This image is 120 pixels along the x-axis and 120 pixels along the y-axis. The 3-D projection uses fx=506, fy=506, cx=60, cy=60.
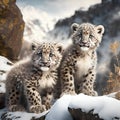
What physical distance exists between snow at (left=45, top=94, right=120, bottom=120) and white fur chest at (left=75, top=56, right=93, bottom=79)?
157 centimetres

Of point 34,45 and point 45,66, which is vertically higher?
point 34,45

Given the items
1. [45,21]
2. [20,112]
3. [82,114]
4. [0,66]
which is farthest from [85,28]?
[45,21]

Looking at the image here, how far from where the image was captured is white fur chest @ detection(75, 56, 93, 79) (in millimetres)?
9992

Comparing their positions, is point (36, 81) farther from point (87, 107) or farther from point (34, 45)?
point (87, 107)

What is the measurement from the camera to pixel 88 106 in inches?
297

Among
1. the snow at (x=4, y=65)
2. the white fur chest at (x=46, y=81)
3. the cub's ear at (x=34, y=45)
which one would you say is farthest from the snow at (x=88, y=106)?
the snow at (x=4, y=65)

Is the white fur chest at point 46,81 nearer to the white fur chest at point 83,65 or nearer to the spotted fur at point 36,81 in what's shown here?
the spotted fur at point 36,81

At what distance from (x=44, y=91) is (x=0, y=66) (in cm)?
409

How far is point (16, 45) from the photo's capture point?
16453mm

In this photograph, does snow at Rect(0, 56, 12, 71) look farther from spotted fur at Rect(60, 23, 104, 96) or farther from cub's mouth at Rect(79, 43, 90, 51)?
cub's mouth at Rect(79, 43, 90, 51)

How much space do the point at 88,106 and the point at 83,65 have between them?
2.54 metres

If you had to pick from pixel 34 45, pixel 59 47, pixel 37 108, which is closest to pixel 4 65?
pixel 34 45

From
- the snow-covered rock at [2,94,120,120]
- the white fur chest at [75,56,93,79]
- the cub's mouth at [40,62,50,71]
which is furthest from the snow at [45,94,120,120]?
the white fur chest at [75,56,93,79]

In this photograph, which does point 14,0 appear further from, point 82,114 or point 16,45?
point 82,114
